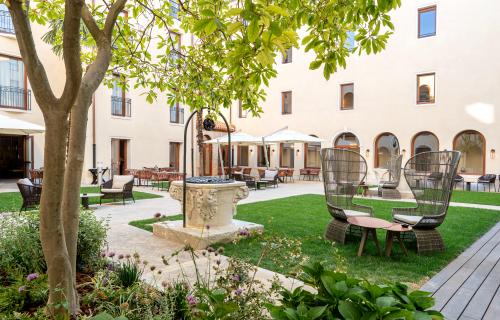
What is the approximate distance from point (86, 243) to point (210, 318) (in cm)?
250

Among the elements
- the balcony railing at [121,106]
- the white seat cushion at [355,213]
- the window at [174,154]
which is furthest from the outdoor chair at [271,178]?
the white seat cushion at [355,213]

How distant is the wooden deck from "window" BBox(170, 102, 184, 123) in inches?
648

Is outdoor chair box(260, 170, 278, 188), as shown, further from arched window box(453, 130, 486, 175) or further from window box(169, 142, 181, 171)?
arched window box(453, 130, 486, 175)

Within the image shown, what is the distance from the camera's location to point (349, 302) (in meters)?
1.15

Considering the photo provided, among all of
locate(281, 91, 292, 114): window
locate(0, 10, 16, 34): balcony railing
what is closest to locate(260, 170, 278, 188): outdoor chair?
locate(281, 91, 292, 114): window

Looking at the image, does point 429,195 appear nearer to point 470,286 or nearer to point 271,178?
point 470,286

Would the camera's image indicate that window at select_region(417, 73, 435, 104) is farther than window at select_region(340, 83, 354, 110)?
No

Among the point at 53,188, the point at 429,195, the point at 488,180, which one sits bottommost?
the point at 488,180

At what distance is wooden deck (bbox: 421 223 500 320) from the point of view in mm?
2906

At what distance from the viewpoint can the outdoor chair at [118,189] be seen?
Result: 29.6 feet

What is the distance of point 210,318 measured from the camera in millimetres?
1222

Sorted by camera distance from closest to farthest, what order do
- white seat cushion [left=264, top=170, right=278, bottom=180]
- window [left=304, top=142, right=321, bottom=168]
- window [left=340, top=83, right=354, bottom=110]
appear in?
white seat cushion [left=264, top=170, right=278, bottom=180]
window [left=340, top=83, right=354, bottom=110]
window [left=304, top=142, right=321, bottom=168]

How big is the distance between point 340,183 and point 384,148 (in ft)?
41.5

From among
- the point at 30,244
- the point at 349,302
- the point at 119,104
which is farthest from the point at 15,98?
the point at 349,302
